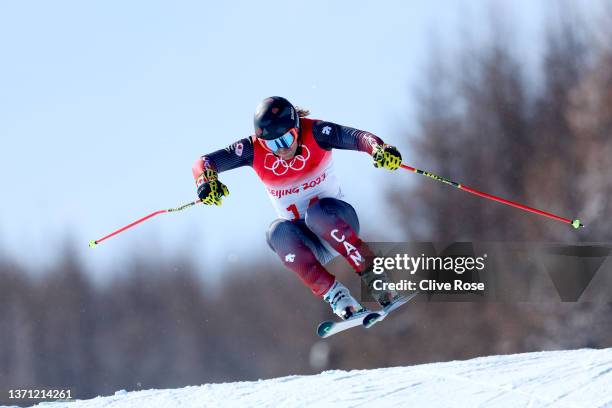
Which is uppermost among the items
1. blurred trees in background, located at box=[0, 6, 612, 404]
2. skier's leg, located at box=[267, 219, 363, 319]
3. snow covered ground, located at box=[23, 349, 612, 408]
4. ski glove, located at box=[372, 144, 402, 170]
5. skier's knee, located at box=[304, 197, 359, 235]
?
blurred trees in background, located at box=[0, 6, 612, 404]

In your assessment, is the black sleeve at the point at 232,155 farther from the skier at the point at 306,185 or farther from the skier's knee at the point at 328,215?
the skier's knee at the point at 328,215

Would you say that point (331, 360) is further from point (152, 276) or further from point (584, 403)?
point (584, 403)

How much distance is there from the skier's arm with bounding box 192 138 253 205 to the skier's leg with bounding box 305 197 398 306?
730mm

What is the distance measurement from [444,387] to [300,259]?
6.92 feet

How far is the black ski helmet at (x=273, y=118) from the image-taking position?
22.6ft

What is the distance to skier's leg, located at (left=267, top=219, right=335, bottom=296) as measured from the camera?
7.15m

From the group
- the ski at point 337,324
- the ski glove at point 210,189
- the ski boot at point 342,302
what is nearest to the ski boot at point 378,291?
the ski boot at point 342,302

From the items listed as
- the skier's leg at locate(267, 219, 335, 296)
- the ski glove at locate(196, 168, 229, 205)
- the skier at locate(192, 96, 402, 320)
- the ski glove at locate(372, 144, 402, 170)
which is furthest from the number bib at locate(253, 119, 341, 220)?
the ski glove at locate(372, 144, 402, 170)

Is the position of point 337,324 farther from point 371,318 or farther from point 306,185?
point 306,185

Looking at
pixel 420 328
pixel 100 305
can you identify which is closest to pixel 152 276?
pixel 100 305

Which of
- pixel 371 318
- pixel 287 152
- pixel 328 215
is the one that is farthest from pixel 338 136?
pixel 371 318

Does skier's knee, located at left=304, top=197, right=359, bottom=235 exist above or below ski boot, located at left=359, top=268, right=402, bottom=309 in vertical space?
above

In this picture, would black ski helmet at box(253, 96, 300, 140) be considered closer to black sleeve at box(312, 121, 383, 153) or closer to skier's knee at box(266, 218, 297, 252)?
black sleeve at box(312, 121, 383, 153)

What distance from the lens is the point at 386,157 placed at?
6.92 metres
